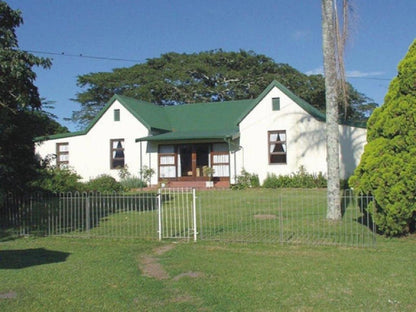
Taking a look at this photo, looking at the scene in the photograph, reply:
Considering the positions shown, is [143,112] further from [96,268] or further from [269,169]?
[96,268]

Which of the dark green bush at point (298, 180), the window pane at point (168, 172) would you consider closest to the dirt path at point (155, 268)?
the dark green bush at point (298, 180)

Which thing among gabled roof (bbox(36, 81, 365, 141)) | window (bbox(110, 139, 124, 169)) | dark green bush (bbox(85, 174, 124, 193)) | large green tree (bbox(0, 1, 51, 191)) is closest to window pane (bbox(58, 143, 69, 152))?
gabled roof (bbox(36, 81, 365, 141))

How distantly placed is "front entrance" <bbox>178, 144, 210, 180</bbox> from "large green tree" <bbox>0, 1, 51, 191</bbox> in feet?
46.5

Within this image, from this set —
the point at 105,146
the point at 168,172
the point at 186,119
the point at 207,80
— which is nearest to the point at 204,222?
the point at 168,172

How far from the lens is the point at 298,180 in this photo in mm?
23156

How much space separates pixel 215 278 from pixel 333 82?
766 cm

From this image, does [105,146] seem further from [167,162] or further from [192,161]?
[192,161]

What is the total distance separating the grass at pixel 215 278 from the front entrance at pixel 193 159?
54.3ft

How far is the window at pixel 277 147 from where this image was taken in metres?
24.4

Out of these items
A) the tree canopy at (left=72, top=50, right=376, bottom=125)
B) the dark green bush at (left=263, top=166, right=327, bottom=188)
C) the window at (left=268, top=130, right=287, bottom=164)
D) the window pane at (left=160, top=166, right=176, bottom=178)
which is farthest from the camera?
the tree canopy at (left=72, top=50, right=376, bottom=125)

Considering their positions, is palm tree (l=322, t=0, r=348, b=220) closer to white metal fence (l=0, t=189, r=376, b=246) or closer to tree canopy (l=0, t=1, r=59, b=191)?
white metal fence (l=0, t=189, r=376, b=246)

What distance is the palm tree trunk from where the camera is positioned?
12.6 metres

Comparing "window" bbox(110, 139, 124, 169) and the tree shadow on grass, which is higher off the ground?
"window" bbox(110, 139, 124, 169)

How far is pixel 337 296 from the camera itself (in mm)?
6277
